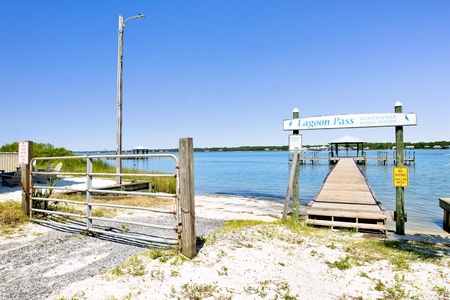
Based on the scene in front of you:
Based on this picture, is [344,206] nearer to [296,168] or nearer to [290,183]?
[296,168]

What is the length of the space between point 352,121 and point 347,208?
108 inches

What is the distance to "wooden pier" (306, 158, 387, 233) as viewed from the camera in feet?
23.5

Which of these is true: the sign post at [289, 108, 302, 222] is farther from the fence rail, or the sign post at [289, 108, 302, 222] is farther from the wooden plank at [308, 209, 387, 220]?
the fence rail

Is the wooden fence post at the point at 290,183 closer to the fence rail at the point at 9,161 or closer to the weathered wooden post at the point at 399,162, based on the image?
the weathered wooden post at the point at 399,162

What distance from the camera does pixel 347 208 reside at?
27.5 feet

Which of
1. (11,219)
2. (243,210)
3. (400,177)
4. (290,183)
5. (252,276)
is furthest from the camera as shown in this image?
(243,210)

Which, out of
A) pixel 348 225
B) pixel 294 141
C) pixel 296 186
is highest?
pixel 294 141

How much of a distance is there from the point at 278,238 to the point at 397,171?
11.3 ft

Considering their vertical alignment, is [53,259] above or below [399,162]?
below

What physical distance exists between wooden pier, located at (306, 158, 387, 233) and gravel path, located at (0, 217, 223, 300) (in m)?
4.38

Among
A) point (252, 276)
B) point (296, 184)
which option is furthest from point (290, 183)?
point (252, 276)

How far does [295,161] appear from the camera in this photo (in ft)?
24.7

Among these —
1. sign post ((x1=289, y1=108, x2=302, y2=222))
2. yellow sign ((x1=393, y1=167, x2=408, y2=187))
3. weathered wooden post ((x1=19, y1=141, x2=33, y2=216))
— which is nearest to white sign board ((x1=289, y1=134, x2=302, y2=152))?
sign post ((x1=289, y1=108, x2=302, y2=222))

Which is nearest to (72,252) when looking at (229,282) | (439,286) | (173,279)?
(173,279)
